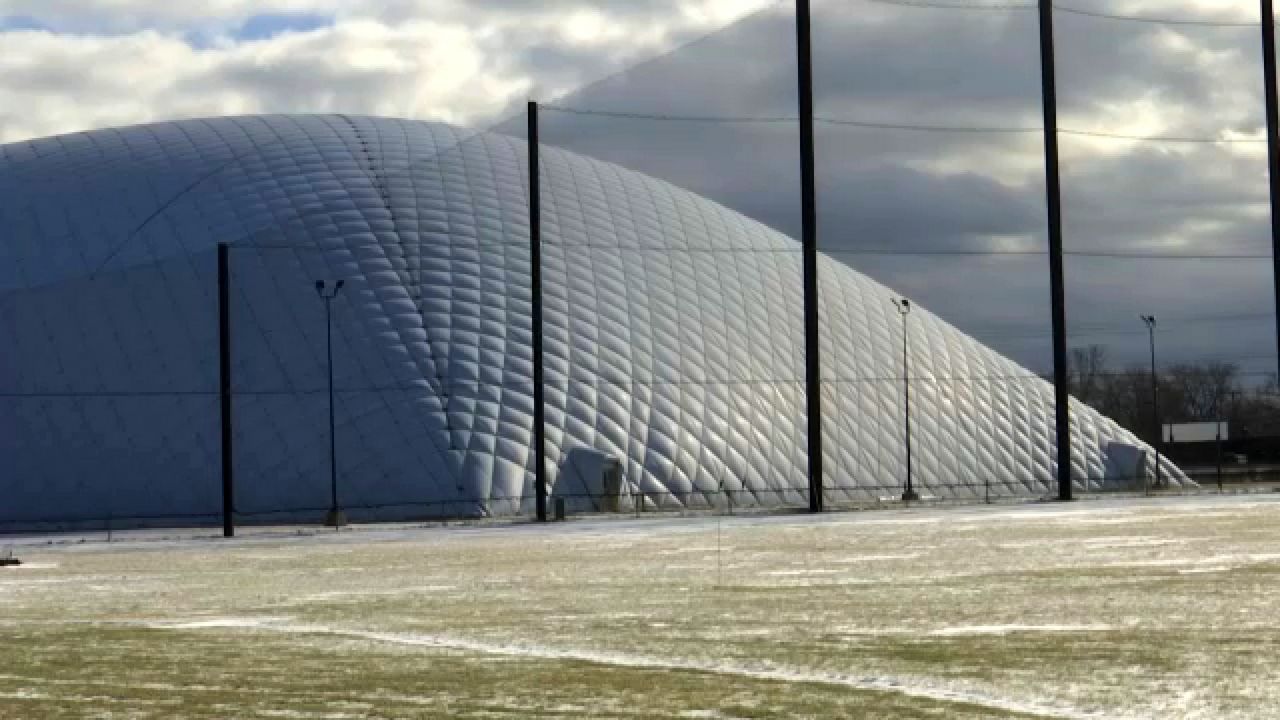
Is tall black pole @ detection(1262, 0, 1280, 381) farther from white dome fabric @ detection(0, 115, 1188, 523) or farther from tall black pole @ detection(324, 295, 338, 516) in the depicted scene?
tall black pole @ detection(324, 295, 338, 516)

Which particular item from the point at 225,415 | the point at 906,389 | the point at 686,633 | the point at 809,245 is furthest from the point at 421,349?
the point at 686,633

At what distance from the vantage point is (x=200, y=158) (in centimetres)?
7881

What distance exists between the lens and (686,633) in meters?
17.8

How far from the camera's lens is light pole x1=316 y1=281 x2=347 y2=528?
63.5 metres

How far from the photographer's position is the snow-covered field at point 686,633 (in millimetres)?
12836

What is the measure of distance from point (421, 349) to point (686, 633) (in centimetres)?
5375

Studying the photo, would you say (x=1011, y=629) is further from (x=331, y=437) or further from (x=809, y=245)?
(x=331, y=437)

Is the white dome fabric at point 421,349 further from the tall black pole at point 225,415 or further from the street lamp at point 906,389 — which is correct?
the tall black pole at point 225,415

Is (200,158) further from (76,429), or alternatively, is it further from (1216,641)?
(1216,641)

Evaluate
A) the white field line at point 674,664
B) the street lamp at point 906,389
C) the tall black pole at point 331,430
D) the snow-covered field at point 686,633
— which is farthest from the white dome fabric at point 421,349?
the white field line at point 674,664

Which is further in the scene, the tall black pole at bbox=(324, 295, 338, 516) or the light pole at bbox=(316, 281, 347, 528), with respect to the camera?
the tall black pole at bbox=(324, 295, 338, 516)

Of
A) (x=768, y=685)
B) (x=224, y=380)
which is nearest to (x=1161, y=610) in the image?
(x=768, y=685)

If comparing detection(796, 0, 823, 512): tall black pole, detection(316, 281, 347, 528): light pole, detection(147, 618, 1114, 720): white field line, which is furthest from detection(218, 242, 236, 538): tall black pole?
detection(147, 618, 1114, 720): white field line

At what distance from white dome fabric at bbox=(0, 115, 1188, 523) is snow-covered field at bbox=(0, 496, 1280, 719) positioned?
31.4 metres
